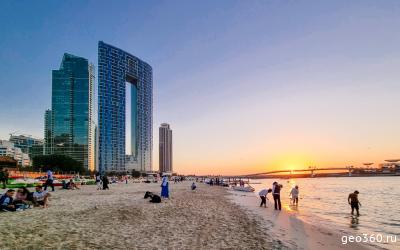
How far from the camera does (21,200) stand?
15.7m

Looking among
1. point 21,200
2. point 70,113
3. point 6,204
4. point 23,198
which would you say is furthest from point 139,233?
point 70,113

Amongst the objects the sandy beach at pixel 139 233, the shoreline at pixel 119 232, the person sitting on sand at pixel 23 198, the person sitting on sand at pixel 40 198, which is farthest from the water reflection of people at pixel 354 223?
the person sitting on sand at pixel 23 198

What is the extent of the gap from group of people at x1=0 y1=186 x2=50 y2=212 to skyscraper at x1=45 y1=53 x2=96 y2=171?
186966mm

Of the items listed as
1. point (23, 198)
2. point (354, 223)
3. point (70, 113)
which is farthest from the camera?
point (70, 113)

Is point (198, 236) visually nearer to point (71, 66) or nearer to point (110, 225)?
point (110, 225)

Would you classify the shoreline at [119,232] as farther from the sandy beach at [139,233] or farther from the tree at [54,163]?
→ the tree at [54,163]

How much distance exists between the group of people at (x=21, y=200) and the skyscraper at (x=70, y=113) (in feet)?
613

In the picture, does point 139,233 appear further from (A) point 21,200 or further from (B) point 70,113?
(B) point 70,113

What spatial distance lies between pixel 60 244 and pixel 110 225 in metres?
3.27

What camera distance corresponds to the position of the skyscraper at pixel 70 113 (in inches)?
7584

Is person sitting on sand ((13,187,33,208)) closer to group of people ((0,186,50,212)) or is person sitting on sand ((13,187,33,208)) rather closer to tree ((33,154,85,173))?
group of people ((0,186,50,212))

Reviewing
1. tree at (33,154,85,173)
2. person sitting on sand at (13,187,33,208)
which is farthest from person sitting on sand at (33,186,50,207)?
tree at (33,154,85,173)

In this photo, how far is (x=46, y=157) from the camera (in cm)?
12625

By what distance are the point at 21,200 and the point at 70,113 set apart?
189900 mm
